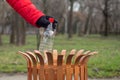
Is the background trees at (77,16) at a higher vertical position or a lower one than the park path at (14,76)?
higher

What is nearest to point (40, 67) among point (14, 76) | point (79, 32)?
point (14, 76)

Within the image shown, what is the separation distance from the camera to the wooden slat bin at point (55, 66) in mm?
5621

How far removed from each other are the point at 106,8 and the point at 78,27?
25.2 metres

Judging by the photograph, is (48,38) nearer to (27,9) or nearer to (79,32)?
(27,9)

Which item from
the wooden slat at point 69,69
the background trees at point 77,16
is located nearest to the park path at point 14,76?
the wooden slat at point 69,69

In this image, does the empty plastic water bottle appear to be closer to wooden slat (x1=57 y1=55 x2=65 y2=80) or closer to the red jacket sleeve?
the red jacket sleeve

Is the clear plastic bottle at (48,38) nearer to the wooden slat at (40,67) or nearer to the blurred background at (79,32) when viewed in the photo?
the wooden slat at (40,67)

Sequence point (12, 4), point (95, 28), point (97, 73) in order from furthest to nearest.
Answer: point (95, 28), point (97, 73), point (12, 4)

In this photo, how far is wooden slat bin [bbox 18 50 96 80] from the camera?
5621mm

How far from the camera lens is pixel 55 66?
562 centimetres

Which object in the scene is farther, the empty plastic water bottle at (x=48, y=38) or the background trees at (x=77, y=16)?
the background trees at (x=77, y=16)

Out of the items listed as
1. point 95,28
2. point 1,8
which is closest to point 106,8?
point 95,28

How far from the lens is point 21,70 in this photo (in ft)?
39.4

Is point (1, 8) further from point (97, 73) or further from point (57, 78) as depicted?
point (57, 78)
